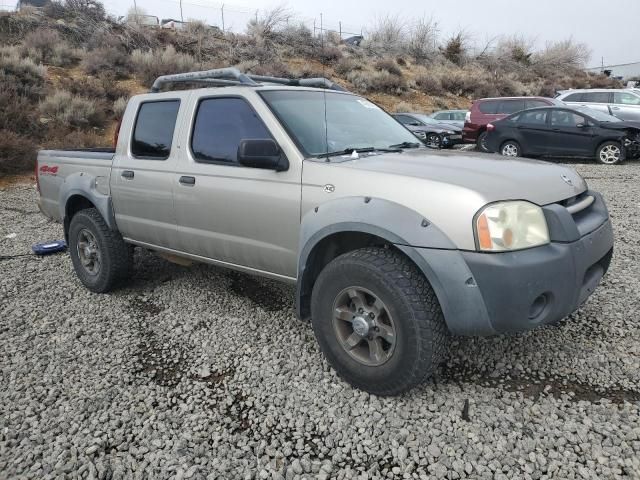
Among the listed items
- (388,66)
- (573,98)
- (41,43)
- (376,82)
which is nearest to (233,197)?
(573,98)

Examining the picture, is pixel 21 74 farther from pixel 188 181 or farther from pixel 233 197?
pixel 233 197

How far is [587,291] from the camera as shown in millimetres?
2770

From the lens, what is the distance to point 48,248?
5.85 m

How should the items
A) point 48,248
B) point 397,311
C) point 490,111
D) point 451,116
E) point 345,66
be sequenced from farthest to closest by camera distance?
point 345,66 < point 451,116 < point 490,111 < point 48,248 < point 397,311

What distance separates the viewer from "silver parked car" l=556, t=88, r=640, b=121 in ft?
47.6

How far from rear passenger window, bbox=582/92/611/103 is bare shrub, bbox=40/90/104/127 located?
1532cm

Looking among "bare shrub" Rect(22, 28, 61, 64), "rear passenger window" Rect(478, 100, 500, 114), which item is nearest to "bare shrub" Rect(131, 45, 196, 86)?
"bare shrub" Rect(22, 28, 61, 64)

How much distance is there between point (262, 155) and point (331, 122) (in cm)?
75

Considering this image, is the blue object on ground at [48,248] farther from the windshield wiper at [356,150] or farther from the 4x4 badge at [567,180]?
the 4x4 badge at [567,180]

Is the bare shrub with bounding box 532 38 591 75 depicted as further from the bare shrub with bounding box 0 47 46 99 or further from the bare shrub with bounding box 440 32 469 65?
the bare shrub with bounding box 0 47 46 99

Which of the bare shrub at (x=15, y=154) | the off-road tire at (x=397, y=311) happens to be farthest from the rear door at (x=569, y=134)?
the bare shrub at (x=15, y=154)

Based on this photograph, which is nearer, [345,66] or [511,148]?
[511,148]

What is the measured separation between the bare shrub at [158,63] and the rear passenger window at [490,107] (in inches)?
477

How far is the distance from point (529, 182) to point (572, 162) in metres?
11.6
